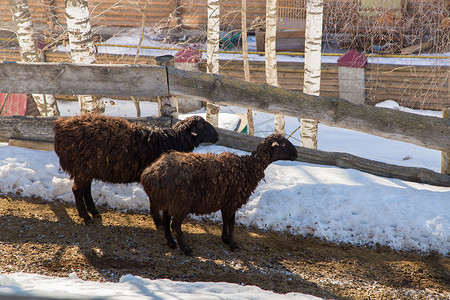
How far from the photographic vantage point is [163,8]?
20266mm

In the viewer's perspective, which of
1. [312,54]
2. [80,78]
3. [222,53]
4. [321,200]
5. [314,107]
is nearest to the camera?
[321,200]

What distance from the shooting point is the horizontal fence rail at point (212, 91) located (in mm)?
5727

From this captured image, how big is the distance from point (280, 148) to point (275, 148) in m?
0.07

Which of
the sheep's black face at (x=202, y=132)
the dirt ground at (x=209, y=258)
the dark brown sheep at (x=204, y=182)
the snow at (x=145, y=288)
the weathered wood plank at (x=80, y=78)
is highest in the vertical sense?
the weathered wood plank at (x=80, y=78)

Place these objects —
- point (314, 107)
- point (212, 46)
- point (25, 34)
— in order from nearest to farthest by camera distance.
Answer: point (314, 107), point (212, 46), point (25, 34)

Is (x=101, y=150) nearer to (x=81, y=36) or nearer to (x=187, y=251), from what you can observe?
(x=187, y=251)

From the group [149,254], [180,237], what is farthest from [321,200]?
[149,254]

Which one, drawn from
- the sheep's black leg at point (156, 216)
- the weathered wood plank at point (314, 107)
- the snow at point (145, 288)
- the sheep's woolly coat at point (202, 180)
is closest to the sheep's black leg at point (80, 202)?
the sheep's black leg at point (156, 216)

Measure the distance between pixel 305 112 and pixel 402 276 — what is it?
250 centimetres

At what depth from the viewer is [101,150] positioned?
4.82 m

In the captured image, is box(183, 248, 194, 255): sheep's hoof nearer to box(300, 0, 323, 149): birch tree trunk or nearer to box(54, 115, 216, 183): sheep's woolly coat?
box(54, 115, 216, 183): sheep's woolly coat

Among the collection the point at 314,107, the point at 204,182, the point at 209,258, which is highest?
the point at 314,107

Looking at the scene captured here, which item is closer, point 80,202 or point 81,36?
point 80,202

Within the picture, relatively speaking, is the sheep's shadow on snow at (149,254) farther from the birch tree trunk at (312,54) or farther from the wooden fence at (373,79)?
the wooden fence at (373,79)
